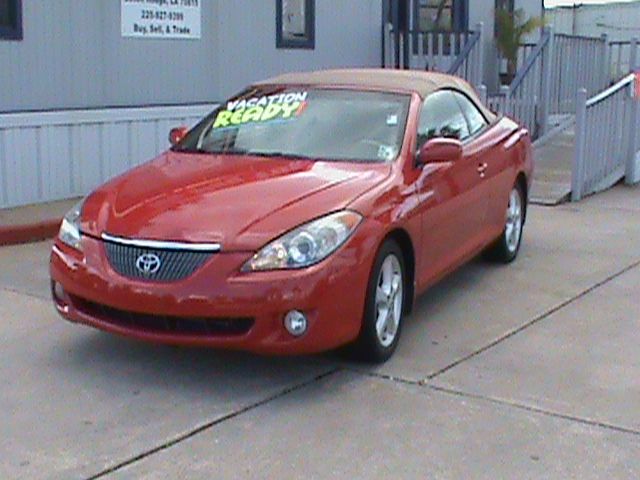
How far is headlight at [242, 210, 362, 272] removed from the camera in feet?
15.0

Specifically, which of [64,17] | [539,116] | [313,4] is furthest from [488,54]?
[64,17]

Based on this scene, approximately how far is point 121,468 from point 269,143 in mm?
2648

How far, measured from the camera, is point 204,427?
427 cm

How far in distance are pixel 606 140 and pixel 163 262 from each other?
27.4ft

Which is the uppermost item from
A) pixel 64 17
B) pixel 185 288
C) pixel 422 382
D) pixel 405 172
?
pixel 64 17

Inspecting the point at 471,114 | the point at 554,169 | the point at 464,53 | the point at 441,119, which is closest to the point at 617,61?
the point at 464,53

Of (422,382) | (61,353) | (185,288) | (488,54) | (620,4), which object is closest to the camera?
(185,288)

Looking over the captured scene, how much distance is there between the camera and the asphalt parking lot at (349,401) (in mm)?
3951

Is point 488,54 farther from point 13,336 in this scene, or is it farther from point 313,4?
point 13,336

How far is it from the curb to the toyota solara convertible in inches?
89.2

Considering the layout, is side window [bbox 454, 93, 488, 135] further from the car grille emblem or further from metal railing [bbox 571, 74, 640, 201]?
metal railing [bbox 571, 74, 640, 201]

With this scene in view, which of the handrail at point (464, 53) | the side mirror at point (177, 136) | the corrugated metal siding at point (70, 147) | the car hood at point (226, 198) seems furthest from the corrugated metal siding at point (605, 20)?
the car hood at point (226, 198)

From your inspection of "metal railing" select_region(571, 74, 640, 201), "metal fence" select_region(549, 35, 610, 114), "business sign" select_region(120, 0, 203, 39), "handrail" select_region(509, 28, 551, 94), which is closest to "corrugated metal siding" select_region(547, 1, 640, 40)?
"metal fence" select_region(549, 35, 610, 114)

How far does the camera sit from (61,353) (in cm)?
529
